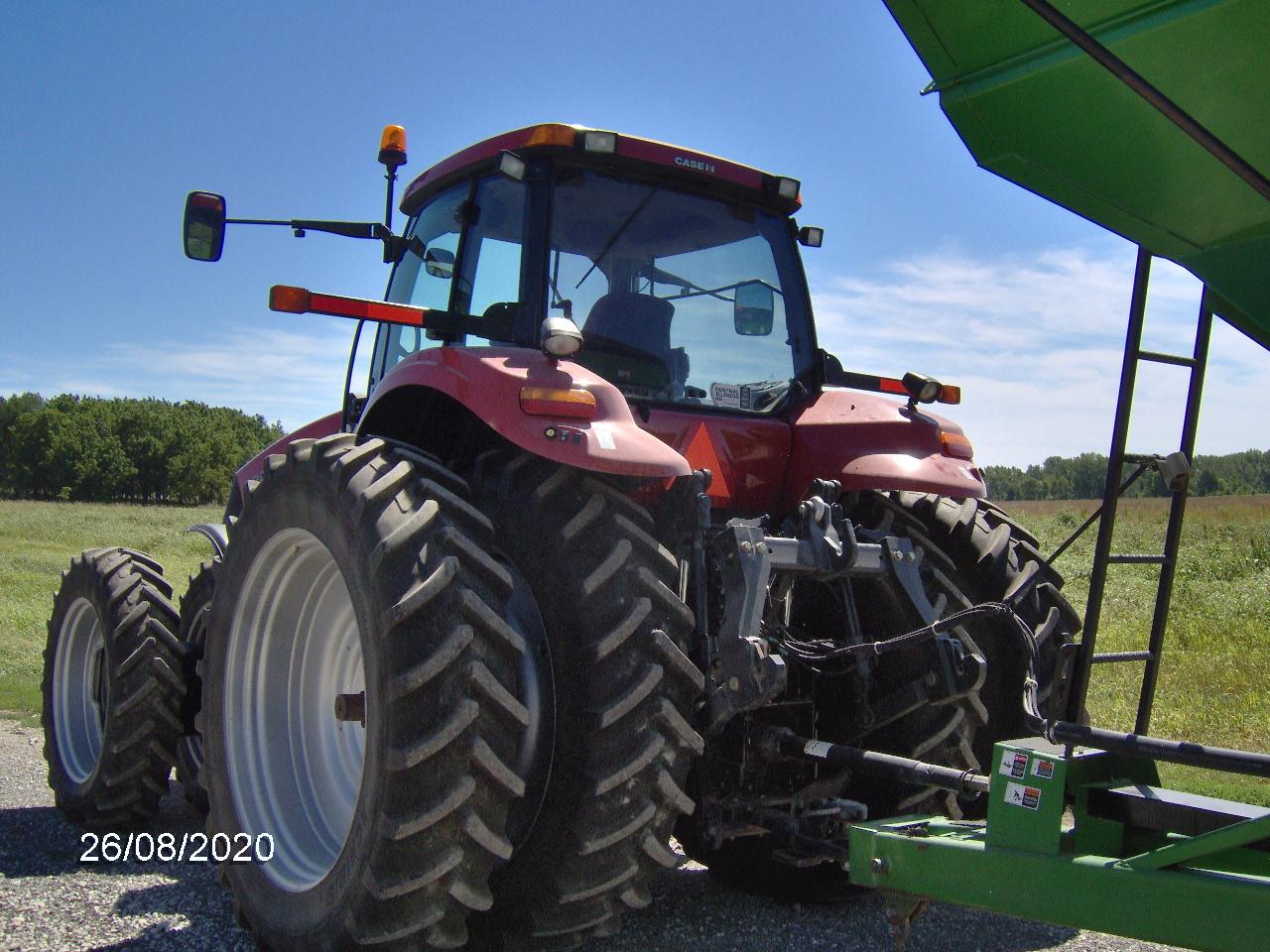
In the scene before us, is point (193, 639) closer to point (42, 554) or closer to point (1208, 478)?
point (1208, 478)

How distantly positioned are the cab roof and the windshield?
0.07m

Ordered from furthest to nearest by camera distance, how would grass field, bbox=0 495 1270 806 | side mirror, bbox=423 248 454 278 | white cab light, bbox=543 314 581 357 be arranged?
grass field, bbox=0 495 1270 806 < side mirror, bbox=423 248 454 278 < white cab light, bbox=543 314 581 357

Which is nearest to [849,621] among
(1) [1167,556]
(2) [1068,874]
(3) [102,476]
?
(1) [1167,556]

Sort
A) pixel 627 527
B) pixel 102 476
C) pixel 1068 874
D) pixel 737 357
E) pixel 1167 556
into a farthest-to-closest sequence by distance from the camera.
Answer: pixel 102 476
pixel 737 357
pixel 1167 556
pixel 627 527
pixel 1068 874

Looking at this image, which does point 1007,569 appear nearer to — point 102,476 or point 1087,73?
point 1087,73

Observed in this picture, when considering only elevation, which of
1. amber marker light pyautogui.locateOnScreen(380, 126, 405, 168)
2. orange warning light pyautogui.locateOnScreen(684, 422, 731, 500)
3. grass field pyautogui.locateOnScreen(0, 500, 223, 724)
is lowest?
grass field pyautogui.locateOnScreen(0, 500, 223, 724)

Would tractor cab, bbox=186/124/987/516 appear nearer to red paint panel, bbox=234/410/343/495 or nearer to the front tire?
red paint panel, bbox=234/410/343/495

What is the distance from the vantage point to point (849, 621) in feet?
10.9

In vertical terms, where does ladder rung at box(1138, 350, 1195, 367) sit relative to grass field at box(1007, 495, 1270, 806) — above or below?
above

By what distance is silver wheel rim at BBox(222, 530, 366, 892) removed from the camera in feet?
10.8

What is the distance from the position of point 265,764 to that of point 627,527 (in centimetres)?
155

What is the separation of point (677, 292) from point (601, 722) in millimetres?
1801

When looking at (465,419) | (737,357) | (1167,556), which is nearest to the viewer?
(1167,556)

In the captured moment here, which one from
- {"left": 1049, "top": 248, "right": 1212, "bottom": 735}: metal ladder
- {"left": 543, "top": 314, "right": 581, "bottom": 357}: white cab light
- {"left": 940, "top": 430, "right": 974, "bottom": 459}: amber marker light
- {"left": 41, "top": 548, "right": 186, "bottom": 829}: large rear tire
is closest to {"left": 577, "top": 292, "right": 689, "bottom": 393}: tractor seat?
{"left": 543, "top": 314, "right": 581, "bottom": 357}: white cab light
